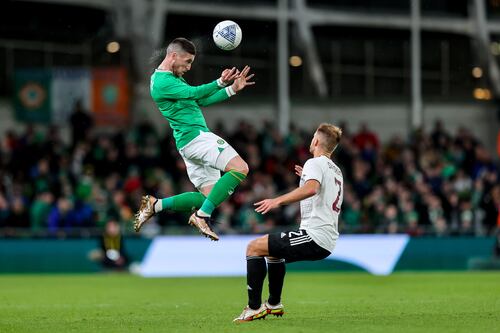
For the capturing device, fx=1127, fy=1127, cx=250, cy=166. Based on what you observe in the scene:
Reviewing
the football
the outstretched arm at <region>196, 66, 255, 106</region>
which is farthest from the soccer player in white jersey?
the football

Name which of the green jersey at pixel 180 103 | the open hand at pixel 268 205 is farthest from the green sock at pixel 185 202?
the open hand at pixel 268 205

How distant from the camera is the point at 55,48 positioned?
35.2 meters

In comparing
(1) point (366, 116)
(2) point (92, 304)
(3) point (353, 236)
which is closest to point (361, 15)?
(1) point (366, 116)

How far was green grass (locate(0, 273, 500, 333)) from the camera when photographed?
11438mm

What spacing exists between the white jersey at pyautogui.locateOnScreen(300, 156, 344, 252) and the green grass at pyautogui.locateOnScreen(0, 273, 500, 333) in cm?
91

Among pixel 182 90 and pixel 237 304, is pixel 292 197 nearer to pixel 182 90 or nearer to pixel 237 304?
pixel 182 90

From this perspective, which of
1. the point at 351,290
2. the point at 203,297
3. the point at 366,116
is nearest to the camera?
the point at 203,297

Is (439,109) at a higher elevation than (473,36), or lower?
lower

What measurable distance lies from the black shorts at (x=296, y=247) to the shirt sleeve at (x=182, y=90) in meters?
2.01

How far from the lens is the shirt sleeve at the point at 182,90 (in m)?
12.6

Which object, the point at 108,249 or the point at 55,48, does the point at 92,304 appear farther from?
the point at 55,48

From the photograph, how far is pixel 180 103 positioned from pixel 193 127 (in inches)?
12.4

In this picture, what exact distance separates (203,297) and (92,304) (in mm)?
2094

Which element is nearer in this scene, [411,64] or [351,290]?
[351,290]
